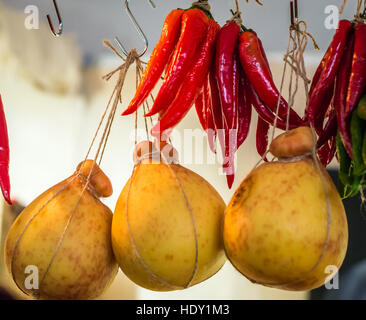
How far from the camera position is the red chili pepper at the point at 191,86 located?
45.3 inches

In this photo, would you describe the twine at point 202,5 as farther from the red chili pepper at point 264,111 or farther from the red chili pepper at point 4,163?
the red chili pepper at point 4,163

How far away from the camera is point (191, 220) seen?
1.01 metres

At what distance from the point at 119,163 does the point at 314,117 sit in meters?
1.44

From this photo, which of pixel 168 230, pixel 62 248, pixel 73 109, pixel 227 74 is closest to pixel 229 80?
pixel 227 74

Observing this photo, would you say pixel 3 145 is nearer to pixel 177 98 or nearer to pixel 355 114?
pixel 177 98

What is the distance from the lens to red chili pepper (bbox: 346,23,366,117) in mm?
994

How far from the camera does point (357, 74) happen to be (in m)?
1.01

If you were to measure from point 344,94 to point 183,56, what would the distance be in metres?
0.44

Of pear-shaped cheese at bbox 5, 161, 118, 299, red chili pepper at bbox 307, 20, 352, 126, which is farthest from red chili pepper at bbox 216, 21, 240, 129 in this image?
pear-shaped cheese at bbox 5, 161, 118, 299

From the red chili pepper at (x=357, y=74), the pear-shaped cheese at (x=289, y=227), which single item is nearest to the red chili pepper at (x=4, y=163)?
the pear-shaped cheese at (x=289, y=227)

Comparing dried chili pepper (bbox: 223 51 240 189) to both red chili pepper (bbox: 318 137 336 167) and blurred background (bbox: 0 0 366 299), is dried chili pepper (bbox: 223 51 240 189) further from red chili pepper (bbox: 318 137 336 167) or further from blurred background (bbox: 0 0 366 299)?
blurred background (bbox: 0 0 366 299)

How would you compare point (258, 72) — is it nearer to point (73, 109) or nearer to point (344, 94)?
point (344, 94)

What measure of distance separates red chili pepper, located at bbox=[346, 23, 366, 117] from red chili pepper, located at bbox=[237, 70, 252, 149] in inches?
13.3

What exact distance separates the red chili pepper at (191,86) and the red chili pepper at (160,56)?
0.25ft
